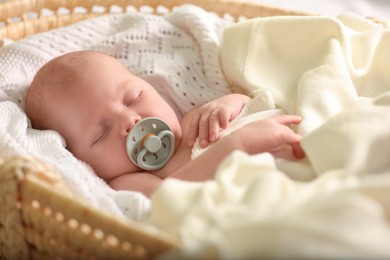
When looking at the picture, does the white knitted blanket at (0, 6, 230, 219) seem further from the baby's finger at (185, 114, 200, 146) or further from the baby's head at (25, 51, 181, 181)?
the baby's finger at (185, 114, 200, 146)

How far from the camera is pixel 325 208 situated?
2.26 feet

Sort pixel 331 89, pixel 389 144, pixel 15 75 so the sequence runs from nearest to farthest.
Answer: pixel 389 144
pixel 331 89
pixel 15 75

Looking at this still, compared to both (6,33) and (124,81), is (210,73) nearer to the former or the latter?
(124,81)

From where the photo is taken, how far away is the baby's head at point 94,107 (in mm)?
1193

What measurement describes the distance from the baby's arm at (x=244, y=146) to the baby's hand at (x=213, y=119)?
104 mm

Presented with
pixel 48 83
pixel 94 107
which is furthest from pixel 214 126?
pixel 48 83

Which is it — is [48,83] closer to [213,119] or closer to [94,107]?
[94,107]

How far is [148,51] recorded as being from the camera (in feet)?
4.80

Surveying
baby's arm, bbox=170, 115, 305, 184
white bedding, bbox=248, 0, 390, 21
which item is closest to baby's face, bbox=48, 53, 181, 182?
baby's arm, bbox=170, 115, 305, 184

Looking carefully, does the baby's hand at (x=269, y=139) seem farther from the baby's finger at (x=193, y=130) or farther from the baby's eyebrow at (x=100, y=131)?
the baby's eyebrow at (x=100, y=131)

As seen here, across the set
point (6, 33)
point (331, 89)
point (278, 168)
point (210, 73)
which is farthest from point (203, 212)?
point (6, 33)

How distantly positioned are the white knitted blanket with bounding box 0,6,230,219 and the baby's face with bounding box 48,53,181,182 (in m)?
0.05

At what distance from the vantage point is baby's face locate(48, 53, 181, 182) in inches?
46.8

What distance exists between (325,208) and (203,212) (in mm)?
149
